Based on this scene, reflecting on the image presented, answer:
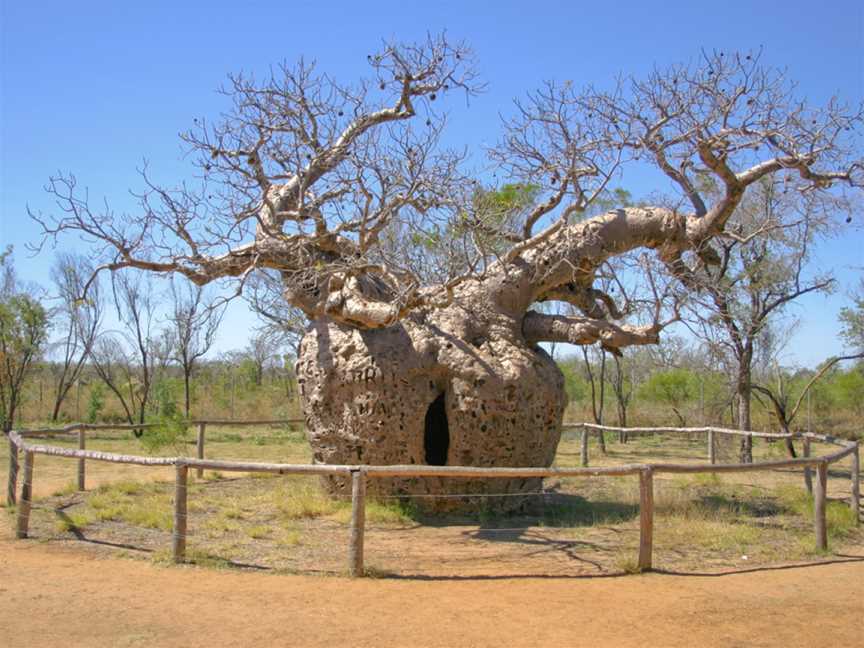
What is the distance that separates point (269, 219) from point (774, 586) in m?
5.78

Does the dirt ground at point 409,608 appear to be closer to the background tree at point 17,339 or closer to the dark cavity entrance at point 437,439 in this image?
the dark cavity entrance at point 437,439

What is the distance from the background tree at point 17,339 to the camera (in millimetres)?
20156

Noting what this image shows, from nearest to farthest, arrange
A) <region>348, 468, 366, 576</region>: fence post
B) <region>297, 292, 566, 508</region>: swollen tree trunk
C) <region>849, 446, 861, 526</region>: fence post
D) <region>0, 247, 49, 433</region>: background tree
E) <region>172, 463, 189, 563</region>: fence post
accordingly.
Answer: <region>348, 468, 366, 576</region>: fence post
<region>172, 463, 189, 563</region>: fence post
<region>297, 292, 566, 508</region>: swollen tree trunk
<region>849, 446, 861, 526</region>: fence post
<region>0, 247, 49, 433</region>: background tree

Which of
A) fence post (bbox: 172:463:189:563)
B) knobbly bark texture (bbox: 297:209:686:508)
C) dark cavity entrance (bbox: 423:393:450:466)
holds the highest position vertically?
knobbly bark texture (bbox: 297:209:686:508)

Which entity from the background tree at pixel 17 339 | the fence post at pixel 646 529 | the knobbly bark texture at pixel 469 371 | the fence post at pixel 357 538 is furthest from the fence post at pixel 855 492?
the background tree at pixel 17 339

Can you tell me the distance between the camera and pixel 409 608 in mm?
5094

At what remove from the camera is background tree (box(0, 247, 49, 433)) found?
20156 mm

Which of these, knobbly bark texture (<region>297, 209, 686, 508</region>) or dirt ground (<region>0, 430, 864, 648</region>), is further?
knobbly bark texture (<region>297, 209, 686, 508</region>)

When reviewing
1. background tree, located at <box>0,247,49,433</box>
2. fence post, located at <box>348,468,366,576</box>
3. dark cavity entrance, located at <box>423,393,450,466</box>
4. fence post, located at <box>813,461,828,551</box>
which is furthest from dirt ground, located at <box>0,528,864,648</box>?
background tree, located at <box>0,247,49,433</box>

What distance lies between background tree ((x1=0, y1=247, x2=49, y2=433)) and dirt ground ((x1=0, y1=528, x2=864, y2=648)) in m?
15.8

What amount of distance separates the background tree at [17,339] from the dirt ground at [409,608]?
1582 centimetres

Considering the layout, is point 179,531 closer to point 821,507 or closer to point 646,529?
point 646,529

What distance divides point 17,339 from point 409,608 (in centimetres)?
1850

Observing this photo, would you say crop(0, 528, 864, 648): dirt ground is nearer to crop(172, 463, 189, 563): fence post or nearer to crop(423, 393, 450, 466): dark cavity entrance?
crop(172, 463, 189, 563): fence post
